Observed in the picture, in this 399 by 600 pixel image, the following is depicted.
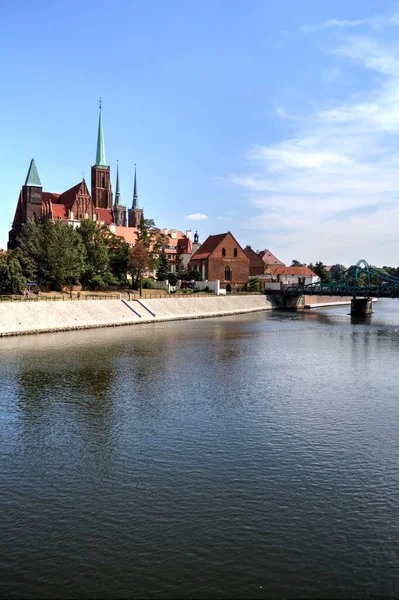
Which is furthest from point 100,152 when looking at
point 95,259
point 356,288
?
point 356,288

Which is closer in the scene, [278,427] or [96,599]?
[96,599]

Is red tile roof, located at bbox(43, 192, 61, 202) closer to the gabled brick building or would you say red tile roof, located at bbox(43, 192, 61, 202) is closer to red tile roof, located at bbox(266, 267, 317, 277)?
the gabled brick building

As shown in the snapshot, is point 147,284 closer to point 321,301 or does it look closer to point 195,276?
point 195,276

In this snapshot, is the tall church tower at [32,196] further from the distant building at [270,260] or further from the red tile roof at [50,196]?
the distant building at [270,260]

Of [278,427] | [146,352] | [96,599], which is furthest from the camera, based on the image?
[146,352]

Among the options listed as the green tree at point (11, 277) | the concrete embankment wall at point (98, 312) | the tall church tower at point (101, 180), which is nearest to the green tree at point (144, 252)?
the concrete embankment wall at point (98, 312)

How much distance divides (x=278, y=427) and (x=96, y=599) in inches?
471

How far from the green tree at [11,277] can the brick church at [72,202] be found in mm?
37641

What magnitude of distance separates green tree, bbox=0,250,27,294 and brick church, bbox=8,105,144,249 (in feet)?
123

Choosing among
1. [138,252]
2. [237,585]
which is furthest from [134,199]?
[237,585]

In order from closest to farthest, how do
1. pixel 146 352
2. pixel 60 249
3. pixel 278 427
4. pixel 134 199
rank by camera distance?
1. pixel 278 427
2. pixel 146 352
3. pixel 60 249
4. pixel 134 199

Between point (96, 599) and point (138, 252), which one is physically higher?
point (138, 252)

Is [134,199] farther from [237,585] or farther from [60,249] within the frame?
[237,585]

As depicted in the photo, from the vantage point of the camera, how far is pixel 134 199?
151750mm
